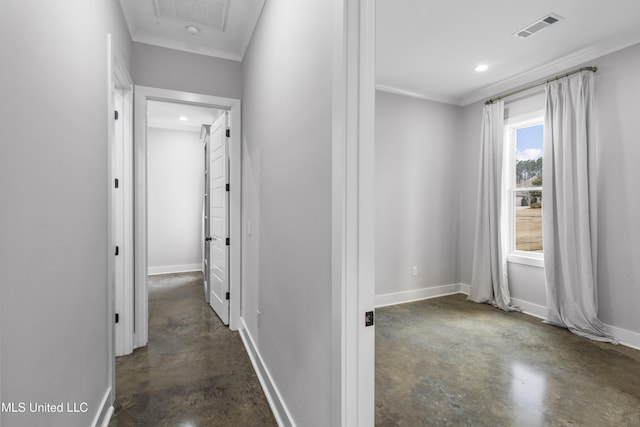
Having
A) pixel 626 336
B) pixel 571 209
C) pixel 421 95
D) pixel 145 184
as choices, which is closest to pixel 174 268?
pixel 145 184

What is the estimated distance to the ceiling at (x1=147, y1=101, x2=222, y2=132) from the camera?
4660mm

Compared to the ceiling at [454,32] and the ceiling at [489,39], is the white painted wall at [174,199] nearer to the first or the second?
the ceiling at [454,32]

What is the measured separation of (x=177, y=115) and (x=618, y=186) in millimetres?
5824

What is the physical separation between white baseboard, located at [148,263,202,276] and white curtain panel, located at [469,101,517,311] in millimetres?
→ 4973

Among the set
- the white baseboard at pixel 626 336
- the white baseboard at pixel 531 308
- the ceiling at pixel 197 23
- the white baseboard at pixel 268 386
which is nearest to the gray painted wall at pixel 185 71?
the ceiling at pixel 197 23

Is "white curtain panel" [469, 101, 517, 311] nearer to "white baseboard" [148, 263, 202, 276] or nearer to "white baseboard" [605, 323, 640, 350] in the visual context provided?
"white baseboard" [605, 323, 640, 350]

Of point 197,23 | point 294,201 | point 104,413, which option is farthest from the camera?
point 197,23

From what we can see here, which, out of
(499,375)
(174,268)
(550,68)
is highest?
(550,68)

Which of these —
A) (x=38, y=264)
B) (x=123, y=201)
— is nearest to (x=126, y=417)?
(x=38, y=264)

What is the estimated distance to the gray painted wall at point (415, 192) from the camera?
402cm

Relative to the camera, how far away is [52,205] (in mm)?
1169

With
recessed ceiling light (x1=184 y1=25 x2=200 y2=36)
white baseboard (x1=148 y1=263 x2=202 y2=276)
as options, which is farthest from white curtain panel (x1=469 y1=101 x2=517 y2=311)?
white baseboard (x1=148 y1=263 x2=202 y2=276)

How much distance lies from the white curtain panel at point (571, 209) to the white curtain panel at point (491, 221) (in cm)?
54

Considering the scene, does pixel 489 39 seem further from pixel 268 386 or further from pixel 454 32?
pixel 268 386
